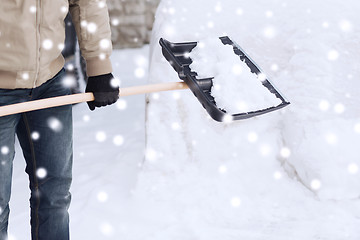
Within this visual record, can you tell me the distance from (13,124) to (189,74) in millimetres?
664

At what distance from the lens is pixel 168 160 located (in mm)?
2311

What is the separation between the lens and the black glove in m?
1.47

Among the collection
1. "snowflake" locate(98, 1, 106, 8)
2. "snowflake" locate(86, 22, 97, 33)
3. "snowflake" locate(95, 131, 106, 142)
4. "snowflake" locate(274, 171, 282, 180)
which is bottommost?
"snowflake" locate(95, 131, 106, 142)

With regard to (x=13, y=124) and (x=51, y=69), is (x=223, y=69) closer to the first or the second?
(x=51, y=69)

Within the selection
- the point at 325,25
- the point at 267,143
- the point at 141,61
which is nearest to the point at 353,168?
the point at 267,143

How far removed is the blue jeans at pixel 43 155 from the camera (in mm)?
1295

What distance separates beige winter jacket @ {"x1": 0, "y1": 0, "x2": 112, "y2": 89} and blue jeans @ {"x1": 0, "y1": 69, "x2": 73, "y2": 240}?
65 mm

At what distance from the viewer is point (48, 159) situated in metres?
1.42

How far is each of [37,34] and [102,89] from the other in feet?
1.10

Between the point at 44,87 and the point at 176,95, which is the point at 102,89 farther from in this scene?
the point at 176,95

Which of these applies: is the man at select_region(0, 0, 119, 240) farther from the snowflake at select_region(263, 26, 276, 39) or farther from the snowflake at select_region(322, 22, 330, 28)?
the snowflake at select_region(322, 22, 330, 28)

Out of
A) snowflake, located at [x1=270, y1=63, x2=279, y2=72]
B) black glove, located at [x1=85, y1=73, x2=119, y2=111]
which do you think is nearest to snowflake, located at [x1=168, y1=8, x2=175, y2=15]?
snowflake, located at [x1=270, y1=63, x2=279, y2=72]

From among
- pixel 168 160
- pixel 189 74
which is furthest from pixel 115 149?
pixel 189 74

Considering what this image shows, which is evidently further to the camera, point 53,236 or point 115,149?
point 115,149
